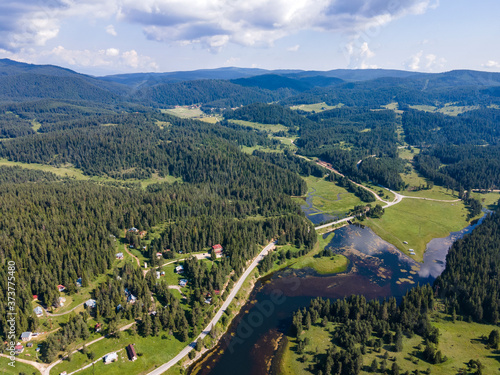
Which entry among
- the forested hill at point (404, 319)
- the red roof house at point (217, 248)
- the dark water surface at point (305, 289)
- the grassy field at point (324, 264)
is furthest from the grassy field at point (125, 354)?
the grassy field at point (324, 264)

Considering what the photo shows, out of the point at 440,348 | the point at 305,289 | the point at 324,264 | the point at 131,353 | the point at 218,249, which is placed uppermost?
the point at 218,249

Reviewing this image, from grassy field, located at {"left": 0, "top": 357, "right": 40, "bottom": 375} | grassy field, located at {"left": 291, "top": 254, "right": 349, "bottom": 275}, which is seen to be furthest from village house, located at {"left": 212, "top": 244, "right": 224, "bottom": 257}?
grassy field, located at {"left": 0, "top": 357, "right": 40, "bottom": 375}

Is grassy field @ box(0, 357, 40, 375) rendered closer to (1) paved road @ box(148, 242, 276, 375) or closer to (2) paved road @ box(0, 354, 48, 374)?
(2) paved road @ box(0, 354, 48, 374)

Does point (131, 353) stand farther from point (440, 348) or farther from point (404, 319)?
point (440, 348)

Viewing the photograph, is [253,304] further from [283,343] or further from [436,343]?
[436,343]

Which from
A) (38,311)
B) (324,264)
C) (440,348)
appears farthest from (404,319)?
(38,311)

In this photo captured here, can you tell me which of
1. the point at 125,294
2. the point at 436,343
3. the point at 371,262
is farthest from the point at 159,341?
the point at 371,262
